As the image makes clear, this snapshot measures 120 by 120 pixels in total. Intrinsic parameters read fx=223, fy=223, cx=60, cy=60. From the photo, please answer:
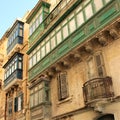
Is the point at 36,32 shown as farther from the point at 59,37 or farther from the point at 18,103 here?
the point at 18,103

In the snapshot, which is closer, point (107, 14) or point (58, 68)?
point (107, 14)

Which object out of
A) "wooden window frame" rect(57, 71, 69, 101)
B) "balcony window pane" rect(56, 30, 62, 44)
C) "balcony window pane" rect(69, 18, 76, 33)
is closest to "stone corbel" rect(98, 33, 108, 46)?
"balcony window pane" rect(69, 18, 76, 33)

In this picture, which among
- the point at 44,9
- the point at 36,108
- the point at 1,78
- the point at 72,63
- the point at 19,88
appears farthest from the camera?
the point at 1,78

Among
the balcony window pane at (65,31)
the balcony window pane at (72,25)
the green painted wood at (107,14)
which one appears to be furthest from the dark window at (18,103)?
the green painted wood at (107,14)

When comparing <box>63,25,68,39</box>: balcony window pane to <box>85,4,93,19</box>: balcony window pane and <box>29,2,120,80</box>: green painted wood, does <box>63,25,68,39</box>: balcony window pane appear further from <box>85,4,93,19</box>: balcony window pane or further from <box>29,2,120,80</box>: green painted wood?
<box>85,4,93,19</box>: balcony window pane

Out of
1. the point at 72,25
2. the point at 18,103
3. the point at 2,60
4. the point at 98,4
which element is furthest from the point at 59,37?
the point at 2,60

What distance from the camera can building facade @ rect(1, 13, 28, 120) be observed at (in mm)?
18109

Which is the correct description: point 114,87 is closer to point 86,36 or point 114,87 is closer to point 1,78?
point 86,36

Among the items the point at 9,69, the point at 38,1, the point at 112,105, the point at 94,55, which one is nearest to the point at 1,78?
the point at 9,69

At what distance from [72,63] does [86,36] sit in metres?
2.18

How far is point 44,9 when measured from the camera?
677 inches

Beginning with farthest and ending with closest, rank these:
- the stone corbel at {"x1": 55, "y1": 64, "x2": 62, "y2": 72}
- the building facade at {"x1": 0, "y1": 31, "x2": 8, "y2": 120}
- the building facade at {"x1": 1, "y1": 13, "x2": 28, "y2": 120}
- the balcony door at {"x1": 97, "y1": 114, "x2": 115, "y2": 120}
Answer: the building facade at {"x1": 0, "y1": 31, "x2": 8, "y2": 120}
the building facade at {"x1": 1, "y1": 13, "x2": 28, "y2": 120}
the stone corbel at {"x1": 55, "y1": 64, "x2": 62, "y2": 72}
the balcony door at {"x1": 97, "y1": 114, "x2": 115, "y2": 120}

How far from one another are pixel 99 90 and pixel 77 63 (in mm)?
2952

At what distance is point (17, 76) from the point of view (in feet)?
62.3
